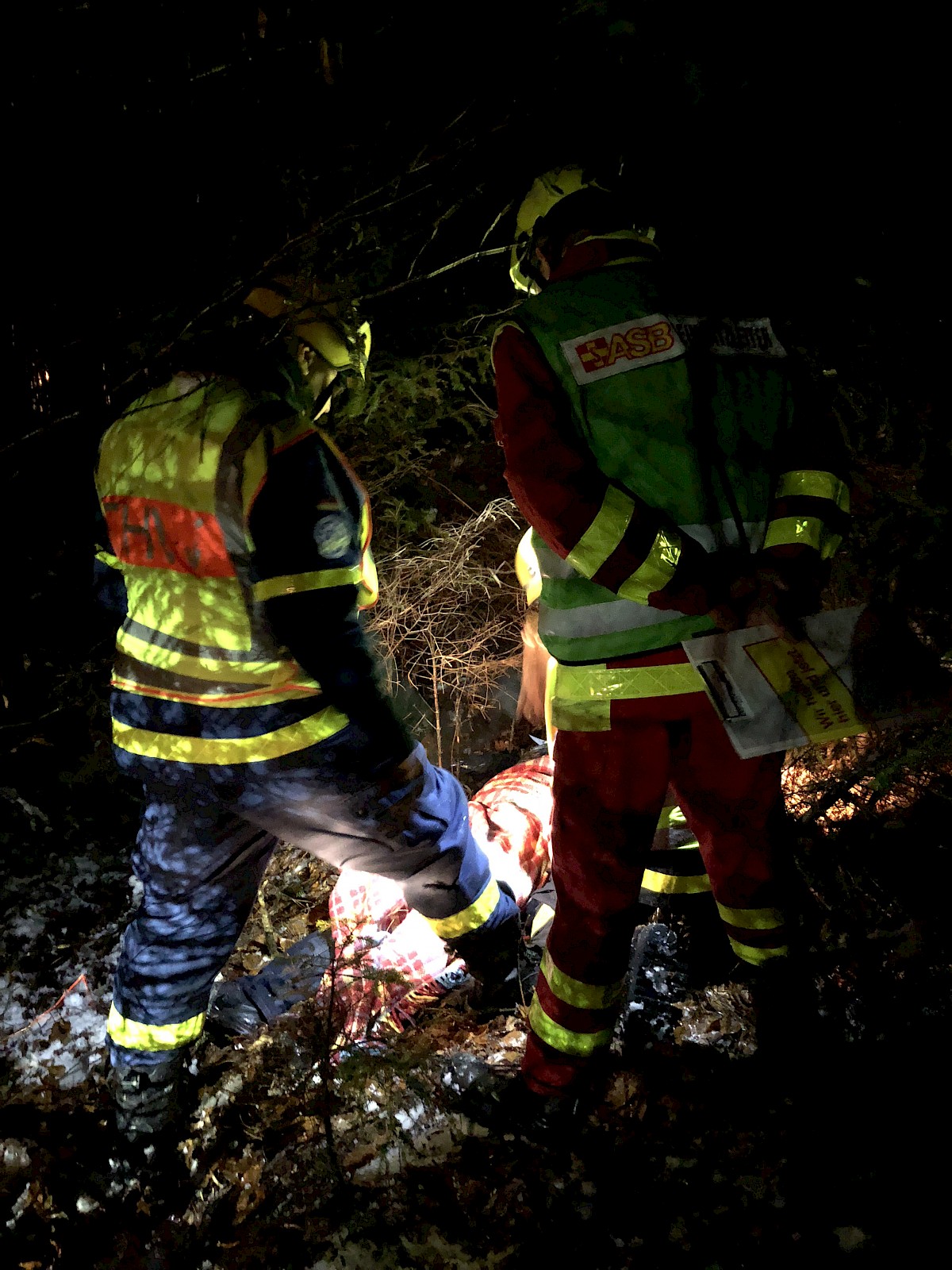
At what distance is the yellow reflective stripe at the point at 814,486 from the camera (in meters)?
2.00

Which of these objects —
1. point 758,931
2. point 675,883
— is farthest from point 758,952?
point 675,883

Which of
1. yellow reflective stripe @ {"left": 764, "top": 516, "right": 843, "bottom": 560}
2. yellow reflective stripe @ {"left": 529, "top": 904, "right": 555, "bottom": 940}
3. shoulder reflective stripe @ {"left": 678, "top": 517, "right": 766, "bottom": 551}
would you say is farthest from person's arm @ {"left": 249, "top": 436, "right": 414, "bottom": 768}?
yellow reflective stripe @ {"left": 529, "top": 904, "right": 555, "bottom": 940}

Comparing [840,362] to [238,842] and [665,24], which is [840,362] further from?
[238,842]

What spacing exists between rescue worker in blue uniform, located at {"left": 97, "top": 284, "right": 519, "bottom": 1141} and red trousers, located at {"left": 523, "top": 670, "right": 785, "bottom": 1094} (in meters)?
0.61

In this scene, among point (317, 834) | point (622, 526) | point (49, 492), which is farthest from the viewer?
point (49, 492)

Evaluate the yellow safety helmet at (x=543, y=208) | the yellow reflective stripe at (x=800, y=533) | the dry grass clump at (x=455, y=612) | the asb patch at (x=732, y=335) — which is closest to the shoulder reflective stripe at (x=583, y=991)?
the yellow reflective stripe at (x=800, y=533)

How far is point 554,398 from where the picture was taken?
189 centimetres

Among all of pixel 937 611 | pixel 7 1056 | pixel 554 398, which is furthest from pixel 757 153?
pixel 7 1056

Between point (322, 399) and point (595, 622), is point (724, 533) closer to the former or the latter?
point (595, 622)

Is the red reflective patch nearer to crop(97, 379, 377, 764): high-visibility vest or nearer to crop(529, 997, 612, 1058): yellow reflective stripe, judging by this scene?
crop(97, 379, 377, 764): high-visibility vest

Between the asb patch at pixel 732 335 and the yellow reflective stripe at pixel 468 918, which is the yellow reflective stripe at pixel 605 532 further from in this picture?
the yellow reflective stripe at pixel 468 918

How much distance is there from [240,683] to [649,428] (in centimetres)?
146

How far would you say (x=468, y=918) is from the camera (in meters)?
2.80

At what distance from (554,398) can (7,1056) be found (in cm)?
353
